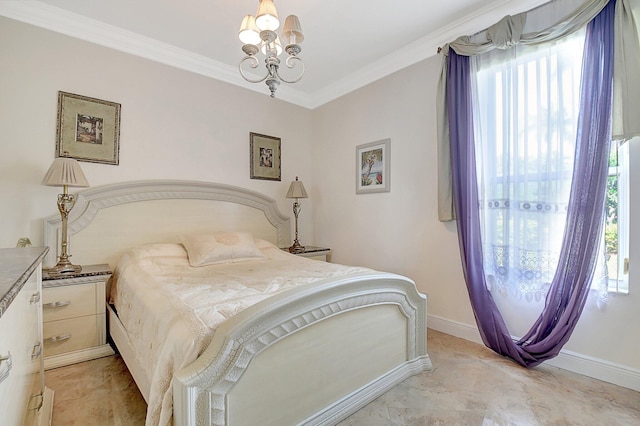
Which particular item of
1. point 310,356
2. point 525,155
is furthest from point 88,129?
point 525,155

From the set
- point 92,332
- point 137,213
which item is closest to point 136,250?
point 137,213

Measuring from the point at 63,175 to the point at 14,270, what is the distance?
→ 1542 mm

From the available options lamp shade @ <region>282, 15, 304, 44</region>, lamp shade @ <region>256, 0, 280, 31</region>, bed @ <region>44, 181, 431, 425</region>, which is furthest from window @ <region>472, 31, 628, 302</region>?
lamp shade @ <region>256, 0, 280, 31</region>

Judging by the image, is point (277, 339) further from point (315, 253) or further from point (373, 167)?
point (373, 167)

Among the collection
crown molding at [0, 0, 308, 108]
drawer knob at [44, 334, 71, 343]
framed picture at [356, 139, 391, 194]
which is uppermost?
crown molding at [0, 0, 308, 108]

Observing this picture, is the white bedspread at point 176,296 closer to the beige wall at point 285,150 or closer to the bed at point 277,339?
Answer: the bed at point 277,339

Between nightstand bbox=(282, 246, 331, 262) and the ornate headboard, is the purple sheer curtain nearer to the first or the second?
nightstand bbox=(282, 246, 331, 262)

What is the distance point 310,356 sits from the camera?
1.43m

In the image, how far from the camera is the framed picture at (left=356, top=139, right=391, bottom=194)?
123 inches

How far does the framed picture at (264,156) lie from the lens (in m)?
3.50

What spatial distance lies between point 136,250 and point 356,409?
2.08 metres

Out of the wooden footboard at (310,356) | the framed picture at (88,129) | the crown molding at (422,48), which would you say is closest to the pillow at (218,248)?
the framed picture at (88,129)

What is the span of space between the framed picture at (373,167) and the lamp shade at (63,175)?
8.27ft

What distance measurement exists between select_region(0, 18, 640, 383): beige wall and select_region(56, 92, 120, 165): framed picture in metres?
0.06
